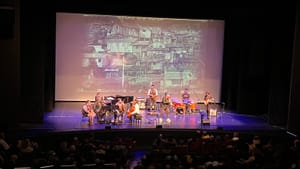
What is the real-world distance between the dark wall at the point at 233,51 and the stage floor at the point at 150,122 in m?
0.53

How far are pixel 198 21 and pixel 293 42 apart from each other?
4.17 meters

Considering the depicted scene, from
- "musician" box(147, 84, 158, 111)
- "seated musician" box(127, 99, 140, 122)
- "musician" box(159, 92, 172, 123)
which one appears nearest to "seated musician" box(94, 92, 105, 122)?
"seated musician" box(127, 99, 140, 122)

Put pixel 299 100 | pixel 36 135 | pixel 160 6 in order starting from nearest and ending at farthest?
pixel 36 135, pixel 299 100, pixel 160 6

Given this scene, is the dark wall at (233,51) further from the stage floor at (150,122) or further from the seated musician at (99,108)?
the seated musician at (99,108)

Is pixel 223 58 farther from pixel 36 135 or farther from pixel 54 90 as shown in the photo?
pixel 36 135

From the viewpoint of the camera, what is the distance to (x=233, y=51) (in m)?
20.9

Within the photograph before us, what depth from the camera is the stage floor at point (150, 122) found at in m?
16.7

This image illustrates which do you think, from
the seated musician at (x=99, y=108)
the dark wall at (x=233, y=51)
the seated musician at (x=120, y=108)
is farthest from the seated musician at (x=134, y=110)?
the dark wall at (x=233, y=51)

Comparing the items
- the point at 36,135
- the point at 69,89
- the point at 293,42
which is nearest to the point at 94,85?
the point at 69,89

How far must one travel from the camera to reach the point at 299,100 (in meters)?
17.4

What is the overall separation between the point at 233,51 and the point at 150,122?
17.3ft

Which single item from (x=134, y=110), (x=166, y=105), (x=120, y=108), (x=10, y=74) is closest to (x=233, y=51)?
(x=166, y=105)

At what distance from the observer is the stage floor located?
16.7 meters

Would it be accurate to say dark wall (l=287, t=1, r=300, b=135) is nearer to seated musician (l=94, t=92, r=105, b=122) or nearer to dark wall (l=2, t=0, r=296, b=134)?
dark wall (l=2, t=0, r=296, b=134)
